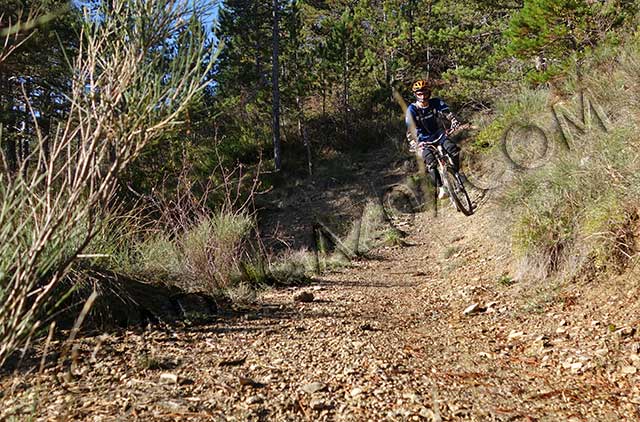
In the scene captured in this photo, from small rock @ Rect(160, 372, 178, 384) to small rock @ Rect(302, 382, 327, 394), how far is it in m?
0.69

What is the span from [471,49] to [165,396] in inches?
635

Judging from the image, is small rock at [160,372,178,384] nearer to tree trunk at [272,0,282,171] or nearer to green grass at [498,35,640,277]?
green grass at [498,35,640,277]

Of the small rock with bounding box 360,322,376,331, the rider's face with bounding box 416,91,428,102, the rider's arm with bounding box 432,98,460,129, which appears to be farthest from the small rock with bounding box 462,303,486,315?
the rider's face with bounding box 416,91,428,102

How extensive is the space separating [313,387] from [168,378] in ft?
2.56

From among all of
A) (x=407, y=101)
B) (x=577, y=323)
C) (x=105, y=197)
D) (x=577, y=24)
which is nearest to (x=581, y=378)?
(x=577, y=323)

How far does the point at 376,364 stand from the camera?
2.76 metres

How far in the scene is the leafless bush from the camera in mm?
1364

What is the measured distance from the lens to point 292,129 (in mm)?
23109

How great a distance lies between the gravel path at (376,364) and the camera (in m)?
2.22

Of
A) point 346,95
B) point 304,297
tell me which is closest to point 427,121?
point 304,297

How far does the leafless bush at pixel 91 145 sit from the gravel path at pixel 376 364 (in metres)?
0.27

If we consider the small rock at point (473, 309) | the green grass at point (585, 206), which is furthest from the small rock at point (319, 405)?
the green grass at point (585, 206)

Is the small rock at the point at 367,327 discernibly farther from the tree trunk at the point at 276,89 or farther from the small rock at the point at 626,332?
the tree trunk at the point at 276,89

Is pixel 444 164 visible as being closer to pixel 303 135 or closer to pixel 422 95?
pixel 422 95
